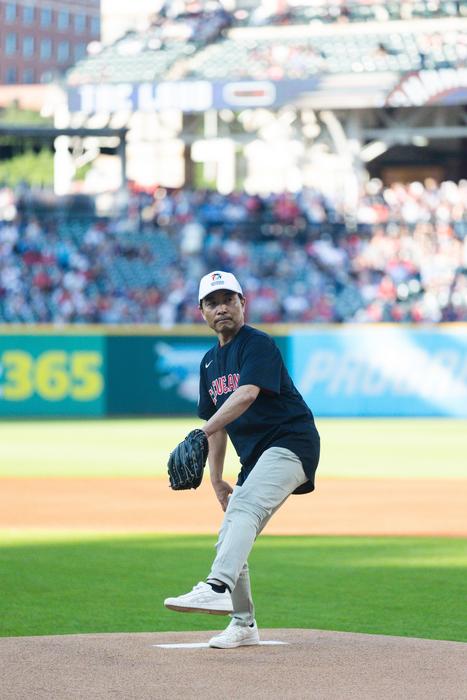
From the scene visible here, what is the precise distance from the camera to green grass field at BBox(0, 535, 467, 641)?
7.58m

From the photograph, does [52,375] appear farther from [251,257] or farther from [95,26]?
[95,26]

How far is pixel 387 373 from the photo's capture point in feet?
85.5

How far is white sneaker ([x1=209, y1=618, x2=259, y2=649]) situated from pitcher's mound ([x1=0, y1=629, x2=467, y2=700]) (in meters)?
0.04

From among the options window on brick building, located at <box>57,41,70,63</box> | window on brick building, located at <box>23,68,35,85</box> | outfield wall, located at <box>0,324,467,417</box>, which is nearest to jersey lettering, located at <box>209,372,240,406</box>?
outfield wall, located at <box>0,324,467,417</box>

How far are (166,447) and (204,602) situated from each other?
552 inches

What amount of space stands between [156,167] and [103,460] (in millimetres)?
57662

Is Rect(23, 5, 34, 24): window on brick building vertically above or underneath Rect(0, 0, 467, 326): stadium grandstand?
above

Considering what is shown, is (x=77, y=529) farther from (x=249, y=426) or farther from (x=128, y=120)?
(x=128, y=120)

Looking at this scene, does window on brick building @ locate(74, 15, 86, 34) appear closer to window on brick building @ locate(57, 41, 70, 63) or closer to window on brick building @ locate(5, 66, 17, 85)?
window on brick building @ locate(57, 41, 70, 63)

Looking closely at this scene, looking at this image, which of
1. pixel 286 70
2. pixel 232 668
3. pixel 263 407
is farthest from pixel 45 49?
pixel 232 668

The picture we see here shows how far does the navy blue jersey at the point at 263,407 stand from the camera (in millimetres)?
6309

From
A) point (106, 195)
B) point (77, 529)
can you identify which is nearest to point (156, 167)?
point (106, 195)

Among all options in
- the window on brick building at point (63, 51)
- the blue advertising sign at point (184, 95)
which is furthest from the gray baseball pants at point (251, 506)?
the window on brick building at point (63, 51)

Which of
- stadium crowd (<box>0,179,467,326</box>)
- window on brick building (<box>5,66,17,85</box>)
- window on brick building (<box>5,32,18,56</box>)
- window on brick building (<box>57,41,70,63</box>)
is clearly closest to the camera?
stadium crowd (<box>0,179,467,326</box>)
